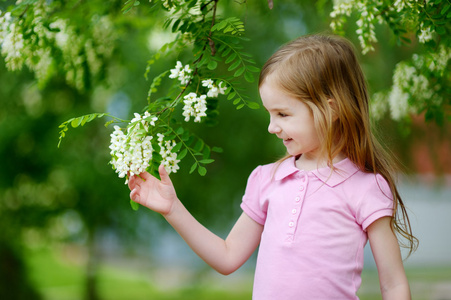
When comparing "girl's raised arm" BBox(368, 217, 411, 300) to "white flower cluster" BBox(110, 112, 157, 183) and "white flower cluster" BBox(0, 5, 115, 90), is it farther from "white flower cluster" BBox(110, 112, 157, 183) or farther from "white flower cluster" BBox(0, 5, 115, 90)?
"white flower cluster" BBox(0, 5, 115, 90)

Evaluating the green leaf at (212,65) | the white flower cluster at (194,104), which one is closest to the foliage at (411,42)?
the green leaf at (212,65)

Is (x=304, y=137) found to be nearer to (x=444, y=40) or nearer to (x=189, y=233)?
(x=189, y=233)

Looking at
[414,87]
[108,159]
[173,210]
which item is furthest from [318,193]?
[108,159]

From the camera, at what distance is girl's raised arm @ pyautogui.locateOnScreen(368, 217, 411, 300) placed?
1.70 meters

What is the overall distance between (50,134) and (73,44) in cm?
333

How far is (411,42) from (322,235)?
126cm

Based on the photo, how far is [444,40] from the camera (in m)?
2.22

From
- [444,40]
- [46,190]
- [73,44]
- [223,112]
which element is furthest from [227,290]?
[444,40]

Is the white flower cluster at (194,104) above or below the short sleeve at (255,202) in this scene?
above

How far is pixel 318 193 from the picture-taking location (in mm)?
1773

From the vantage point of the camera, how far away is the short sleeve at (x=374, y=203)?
1690mm

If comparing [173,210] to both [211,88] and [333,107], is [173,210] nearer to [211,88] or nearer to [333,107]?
[211,88]

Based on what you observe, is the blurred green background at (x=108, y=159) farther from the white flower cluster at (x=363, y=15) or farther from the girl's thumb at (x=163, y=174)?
the girl's thumb at (x=163, y=174)

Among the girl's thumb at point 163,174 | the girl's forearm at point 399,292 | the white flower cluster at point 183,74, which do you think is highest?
the white flower cluster at point 183,74
